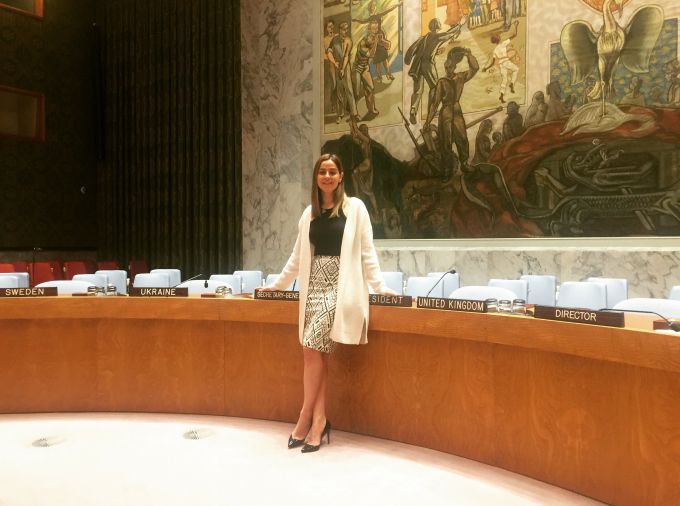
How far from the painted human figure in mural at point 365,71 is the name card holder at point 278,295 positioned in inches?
242

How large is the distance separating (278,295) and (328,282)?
21.5 inches

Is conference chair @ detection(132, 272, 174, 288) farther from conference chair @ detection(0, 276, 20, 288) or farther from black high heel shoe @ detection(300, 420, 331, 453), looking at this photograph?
black high heel shoe @ detection(300, 420, 331, 453)

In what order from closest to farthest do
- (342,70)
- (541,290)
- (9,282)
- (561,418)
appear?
(561,418) → (541,290) → (9,282) → (342,70)

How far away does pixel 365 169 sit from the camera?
9.83m

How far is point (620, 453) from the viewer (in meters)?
2.70

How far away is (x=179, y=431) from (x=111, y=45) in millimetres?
11608

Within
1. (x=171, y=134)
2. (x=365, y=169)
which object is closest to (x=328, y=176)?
(x=365, y=169)

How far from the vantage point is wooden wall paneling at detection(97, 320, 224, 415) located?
14.0ft

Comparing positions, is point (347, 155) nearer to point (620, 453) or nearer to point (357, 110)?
point (357, 110)

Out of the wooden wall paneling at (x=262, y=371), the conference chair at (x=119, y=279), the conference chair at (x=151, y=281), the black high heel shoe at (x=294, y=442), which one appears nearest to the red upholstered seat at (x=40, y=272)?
the conference chair at (x=119, y=279)

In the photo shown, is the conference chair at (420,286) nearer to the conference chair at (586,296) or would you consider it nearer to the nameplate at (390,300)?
the conference chair at (586,296)

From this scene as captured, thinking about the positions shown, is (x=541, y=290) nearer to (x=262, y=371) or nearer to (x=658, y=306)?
(x=658, y=306)

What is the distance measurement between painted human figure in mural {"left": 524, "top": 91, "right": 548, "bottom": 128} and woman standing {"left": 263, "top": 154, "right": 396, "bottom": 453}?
5204 millimetres

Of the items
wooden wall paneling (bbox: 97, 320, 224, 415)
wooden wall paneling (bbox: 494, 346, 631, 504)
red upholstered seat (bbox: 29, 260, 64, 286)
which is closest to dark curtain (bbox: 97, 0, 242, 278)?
red upholstered seat (bbox: 29, 260, 64, 286)
